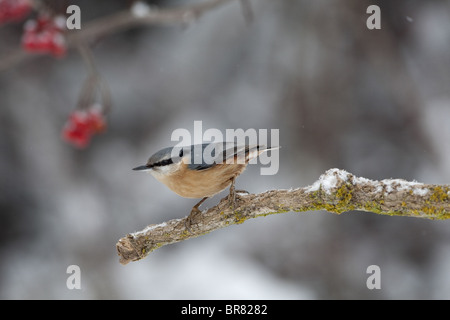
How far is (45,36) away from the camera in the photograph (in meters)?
3.13

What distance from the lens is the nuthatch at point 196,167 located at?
6.98ft

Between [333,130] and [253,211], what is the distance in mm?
3456

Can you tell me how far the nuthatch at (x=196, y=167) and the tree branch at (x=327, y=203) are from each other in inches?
4.3

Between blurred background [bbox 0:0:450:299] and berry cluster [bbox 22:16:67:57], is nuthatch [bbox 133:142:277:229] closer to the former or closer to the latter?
berry cluster [bbox 22:16:67:57]

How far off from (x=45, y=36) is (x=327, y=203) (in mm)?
2280

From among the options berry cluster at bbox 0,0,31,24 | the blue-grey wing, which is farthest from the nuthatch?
berry cluster at bbox 0,0,31,24

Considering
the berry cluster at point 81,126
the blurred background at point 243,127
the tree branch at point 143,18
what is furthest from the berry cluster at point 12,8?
the blurred background at point 243,127

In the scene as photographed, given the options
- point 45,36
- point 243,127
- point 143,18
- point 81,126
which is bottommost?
point 81,126

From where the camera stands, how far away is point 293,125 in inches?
209

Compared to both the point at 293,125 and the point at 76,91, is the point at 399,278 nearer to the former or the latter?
the point at 293,125

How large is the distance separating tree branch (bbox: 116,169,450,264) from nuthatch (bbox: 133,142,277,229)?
11cm

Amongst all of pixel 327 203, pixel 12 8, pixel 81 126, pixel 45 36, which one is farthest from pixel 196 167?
pixel 12 8

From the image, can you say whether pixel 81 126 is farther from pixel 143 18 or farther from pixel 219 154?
pixel 219 154

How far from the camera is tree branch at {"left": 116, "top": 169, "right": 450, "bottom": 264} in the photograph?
1.65m
